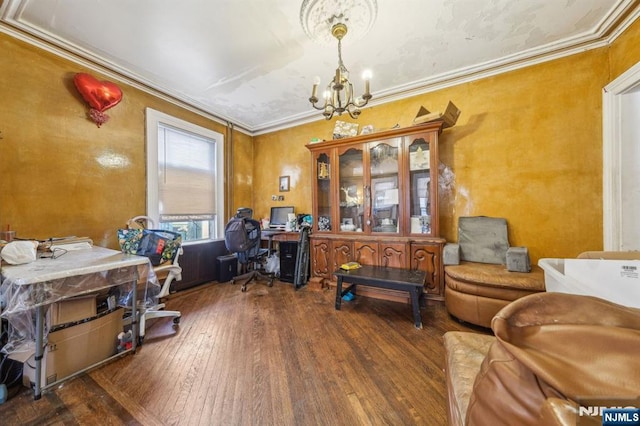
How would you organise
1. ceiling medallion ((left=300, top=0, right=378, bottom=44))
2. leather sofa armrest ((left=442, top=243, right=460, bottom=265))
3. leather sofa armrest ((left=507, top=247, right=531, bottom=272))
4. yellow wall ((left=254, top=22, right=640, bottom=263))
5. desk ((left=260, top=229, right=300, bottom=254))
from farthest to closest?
desk ((left=260, top=229, right=300, bottom=254)) < leather sofa armrest ((left=442, top=243, right=460, bottom=265)) < yellow wall ((left=254, top=22, right=640, bottom=263)) < leather sofa armrest ((left=507, top=247, right=531, bottom=272)) < ceiling medallion ((left=300, top=0, right=378, bottom=44))

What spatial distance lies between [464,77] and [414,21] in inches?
50.2

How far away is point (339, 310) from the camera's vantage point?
265 cm

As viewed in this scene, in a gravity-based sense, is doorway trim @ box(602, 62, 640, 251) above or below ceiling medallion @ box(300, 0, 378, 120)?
below

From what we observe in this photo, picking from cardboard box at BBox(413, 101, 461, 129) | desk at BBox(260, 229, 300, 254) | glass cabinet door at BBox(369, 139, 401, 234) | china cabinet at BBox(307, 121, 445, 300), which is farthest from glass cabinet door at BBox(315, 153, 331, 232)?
cardboard box at BBox(413, 101, 461, 129)

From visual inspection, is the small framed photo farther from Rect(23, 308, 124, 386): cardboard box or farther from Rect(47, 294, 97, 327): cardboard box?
Rect(47, 294, 97, 327): cardboard box

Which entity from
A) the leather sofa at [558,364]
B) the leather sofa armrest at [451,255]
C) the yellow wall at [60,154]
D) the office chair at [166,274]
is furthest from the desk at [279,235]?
the leather sofa at [558,364]

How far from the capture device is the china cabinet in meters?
2.79

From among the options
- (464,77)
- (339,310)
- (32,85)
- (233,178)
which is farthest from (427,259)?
(32,85)

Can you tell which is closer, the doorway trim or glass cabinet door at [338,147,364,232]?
the doorway trim

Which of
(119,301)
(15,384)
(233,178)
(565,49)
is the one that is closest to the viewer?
(15,384)

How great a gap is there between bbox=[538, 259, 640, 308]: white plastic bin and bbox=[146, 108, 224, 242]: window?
4.13 m

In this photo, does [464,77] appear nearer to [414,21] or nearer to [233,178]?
[414,21]

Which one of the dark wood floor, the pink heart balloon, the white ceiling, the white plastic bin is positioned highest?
the white ceiling

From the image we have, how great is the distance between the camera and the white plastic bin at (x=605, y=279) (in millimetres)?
1079
